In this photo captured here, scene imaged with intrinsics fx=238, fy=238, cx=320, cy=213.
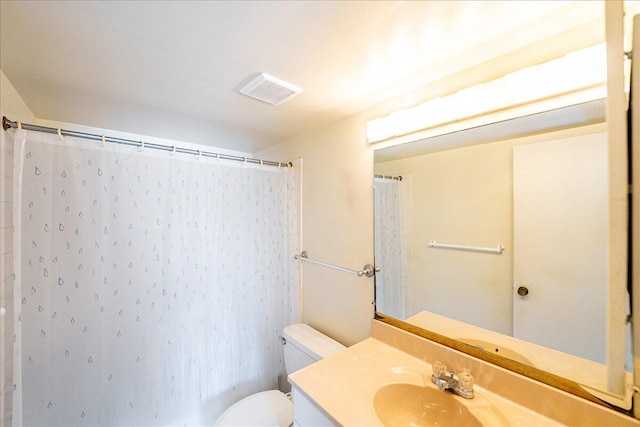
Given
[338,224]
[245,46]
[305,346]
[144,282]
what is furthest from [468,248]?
[144,282]

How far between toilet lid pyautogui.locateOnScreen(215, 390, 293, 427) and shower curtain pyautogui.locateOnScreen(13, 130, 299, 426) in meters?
0.32

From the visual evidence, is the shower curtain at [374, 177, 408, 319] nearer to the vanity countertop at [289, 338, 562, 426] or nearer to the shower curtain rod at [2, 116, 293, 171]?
the vanity countertop at [289, 338, 562, 426]

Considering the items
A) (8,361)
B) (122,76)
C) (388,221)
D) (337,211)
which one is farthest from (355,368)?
(122,76)

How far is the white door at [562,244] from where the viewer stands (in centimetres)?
74

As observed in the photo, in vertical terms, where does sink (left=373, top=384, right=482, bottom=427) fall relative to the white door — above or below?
below

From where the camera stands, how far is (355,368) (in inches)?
39.5

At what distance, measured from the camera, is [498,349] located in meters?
0.91

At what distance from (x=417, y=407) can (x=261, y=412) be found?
0.97 metres

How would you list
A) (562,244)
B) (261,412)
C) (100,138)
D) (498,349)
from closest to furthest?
(562,244) < (498,349) < (100,138) < (261,412)

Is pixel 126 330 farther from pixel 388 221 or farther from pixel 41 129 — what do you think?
pixel 388 221

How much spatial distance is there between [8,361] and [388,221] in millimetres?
1883

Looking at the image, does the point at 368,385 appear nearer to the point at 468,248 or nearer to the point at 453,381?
the point at 453,381

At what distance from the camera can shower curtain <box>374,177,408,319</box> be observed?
4.16 feet

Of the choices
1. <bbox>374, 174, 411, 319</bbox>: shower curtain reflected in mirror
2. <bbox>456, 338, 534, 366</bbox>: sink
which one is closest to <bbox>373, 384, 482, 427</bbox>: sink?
<bbox>456, 338, 534, 366</bbox>: sink
